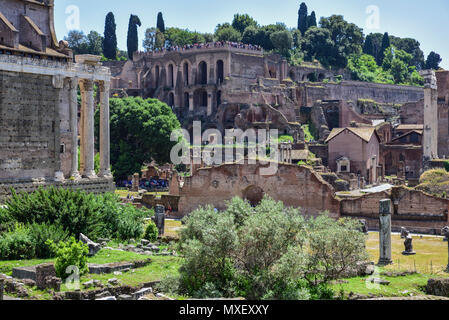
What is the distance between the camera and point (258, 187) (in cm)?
3575

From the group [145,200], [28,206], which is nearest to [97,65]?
[145,200]

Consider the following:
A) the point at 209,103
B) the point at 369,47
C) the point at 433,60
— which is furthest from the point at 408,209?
the point at 433,60

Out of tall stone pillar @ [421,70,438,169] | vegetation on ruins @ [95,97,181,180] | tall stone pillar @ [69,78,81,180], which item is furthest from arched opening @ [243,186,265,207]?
tall stone pillar @ [421,70,438,169]

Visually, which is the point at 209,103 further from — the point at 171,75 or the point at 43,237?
the point at 43,237

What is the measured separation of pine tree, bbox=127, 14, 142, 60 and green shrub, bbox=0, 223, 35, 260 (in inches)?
2609

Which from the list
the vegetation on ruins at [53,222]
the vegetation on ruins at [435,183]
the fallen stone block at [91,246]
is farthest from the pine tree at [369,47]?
the fallen stone block at [91,246]

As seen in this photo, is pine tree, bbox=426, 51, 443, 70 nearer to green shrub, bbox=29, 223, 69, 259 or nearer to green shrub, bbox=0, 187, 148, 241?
green shrub, bbox=0, 187, 148, 241

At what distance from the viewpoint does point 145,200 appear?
40.1 m

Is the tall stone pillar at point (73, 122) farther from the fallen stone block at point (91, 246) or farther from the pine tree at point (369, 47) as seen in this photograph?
the pine tree at point (369, 47)

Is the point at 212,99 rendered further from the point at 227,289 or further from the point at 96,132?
the point at 227,289

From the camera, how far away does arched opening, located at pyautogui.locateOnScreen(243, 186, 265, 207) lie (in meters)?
36.1

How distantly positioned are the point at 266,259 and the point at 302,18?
286 ft

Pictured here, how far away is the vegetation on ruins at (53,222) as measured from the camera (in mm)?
21703
